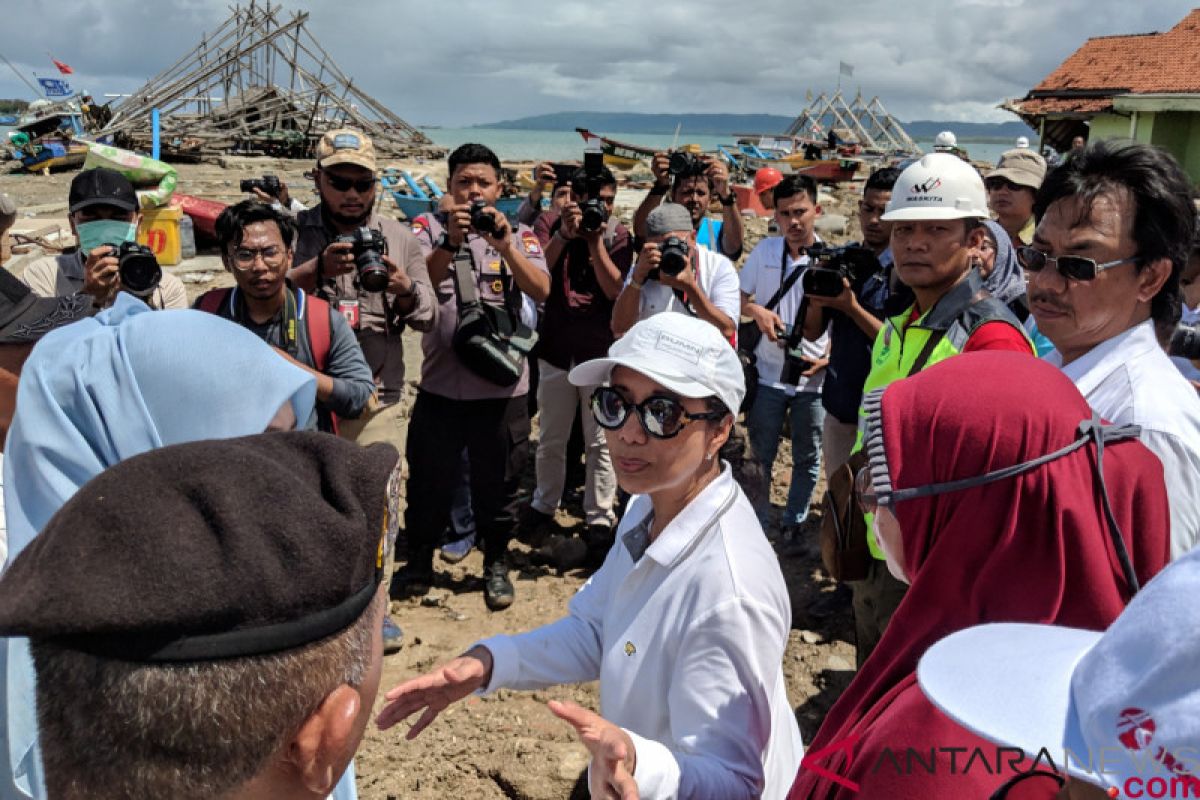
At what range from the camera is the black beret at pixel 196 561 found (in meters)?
0.81

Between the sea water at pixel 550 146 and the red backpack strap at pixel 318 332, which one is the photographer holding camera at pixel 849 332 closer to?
the red backpack strap at pixel 318 332

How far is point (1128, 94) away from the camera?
21.8 meters

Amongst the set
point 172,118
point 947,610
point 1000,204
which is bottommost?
point 947,610

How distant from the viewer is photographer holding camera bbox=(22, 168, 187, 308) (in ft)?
10.5

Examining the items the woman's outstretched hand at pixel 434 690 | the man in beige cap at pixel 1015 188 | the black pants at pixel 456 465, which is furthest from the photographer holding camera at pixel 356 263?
the man in beige cap at pixel 1015 188

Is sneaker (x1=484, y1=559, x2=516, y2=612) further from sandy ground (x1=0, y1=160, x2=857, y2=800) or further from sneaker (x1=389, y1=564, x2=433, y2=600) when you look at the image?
sneaker (x1=389, y1=564, x2=433, y2=600)

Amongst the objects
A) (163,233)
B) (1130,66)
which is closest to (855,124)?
(1130,66)

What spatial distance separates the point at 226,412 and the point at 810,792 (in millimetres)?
1250

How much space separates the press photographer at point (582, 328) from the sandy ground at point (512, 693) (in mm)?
384

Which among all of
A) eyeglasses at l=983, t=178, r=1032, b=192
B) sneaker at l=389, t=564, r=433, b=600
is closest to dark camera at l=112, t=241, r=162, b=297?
sneaker at l=389, t=564, r=433, b=600

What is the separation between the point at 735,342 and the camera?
4531 millimetres

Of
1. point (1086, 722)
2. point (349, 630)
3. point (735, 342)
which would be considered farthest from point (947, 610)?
point (735, 342)

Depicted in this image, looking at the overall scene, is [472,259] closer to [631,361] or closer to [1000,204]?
[631,361]

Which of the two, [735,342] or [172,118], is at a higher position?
[172,118]
